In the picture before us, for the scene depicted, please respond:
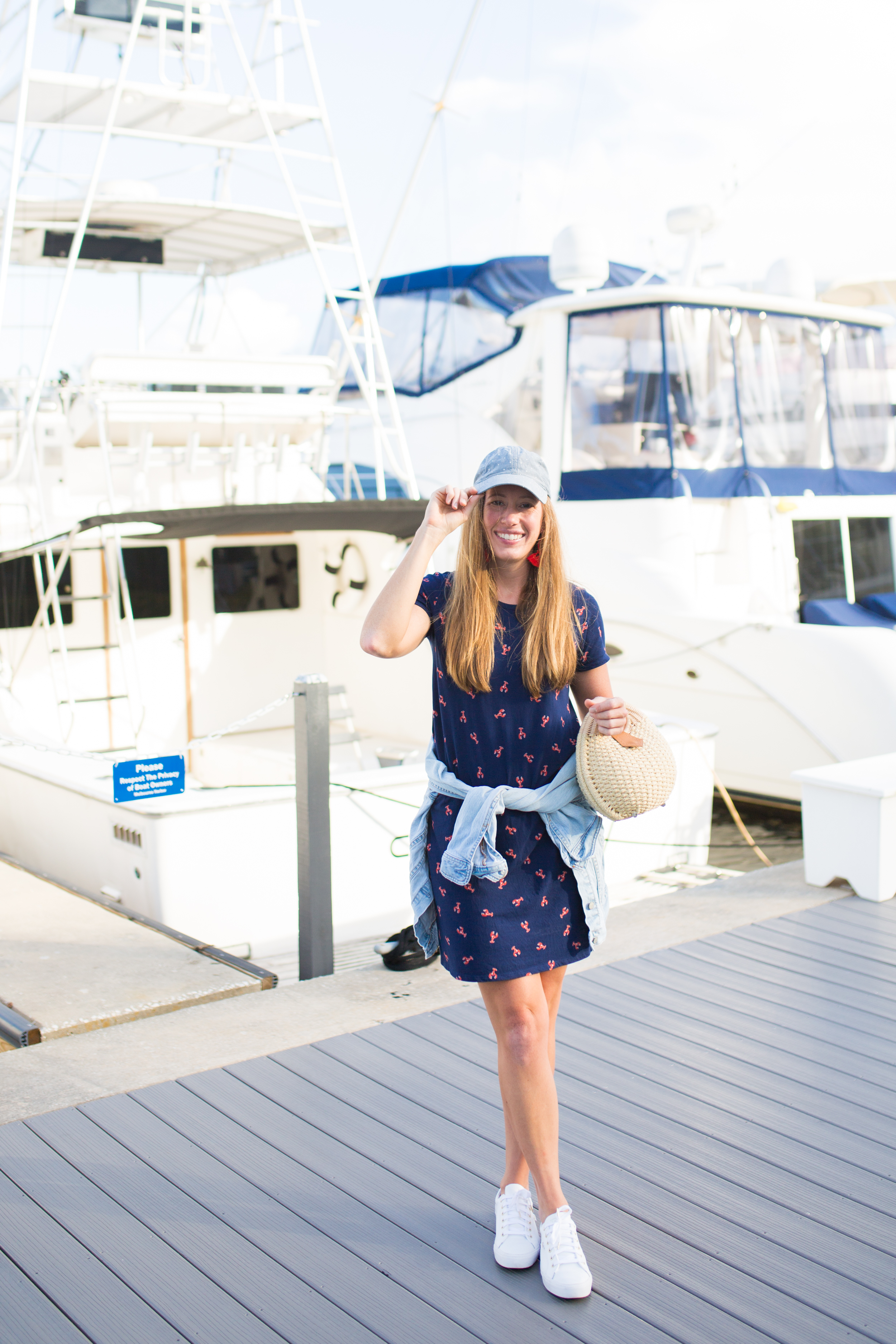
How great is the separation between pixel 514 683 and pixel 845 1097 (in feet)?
5.14

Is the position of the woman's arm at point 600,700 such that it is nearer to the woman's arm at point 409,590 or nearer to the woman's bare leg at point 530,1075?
the woman's arm at point 409,590

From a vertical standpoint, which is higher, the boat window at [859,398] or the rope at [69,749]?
the boat window at [859,398]

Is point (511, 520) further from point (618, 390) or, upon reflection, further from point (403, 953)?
point (618, 390)

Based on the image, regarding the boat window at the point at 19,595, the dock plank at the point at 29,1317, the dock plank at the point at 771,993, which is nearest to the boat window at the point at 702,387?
the boat window at the point at 19,595

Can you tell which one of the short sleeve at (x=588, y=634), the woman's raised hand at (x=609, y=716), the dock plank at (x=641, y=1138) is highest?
the short sleeve at (x=588, y=634)

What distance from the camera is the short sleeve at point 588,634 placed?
92.4 inches

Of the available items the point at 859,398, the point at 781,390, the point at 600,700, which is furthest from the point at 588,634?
the point at 859,398

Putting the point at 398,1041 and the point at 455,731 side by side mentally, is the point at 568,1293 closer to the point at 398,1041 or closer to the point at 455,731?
the point at 455,731

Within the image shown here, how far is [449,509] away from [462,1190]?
148 centimetres

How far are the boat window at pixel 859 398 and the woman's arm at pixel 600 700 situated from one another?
30.9ft

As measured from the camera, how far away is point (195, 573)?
28.0ft

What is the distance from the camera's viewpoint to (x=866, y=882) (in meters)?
4.68

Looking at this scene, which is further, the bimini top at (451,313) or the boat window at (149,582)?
the bimini top at (451,313)

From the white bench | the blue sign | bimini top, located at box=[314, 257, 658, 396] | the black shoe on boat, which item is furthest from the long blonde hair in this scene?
bimini top, located at box=[314, 257, 658, 396]
